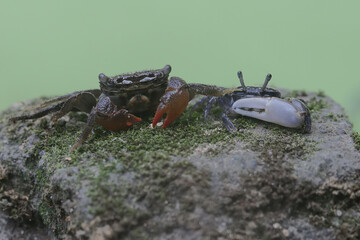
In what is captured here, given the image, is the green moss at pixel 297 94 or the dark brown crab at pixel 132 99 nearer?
the dark brown crab at pixel 132 99

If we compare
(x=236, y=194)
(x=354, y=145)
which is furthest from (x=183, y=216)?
(x=354, y=145)

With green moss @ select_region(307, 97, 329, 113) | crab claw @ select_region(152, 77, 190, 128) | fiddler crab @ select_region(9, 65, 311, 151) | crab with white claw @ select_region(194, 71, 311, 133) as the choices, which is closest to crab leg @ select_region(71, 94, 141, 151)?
fiddler crab @ select_region(9, 65, 311, 151)

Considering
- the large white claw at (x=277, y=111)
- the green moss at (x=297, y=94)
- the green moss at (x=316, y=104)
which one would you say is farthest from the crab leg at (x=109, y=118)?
the green moss at (x=297, y=94)

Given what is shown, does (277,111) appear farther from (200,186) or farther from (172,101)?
(200,186)

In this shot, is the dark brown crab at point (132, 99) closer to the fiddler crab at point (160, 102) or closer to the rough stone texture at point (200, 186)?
the fiddler crab at point (160, 102)

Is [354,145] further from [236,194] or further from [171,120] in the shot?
[171,120]

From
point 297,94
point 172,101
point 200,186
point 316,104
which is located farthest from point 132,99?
point 297,94
